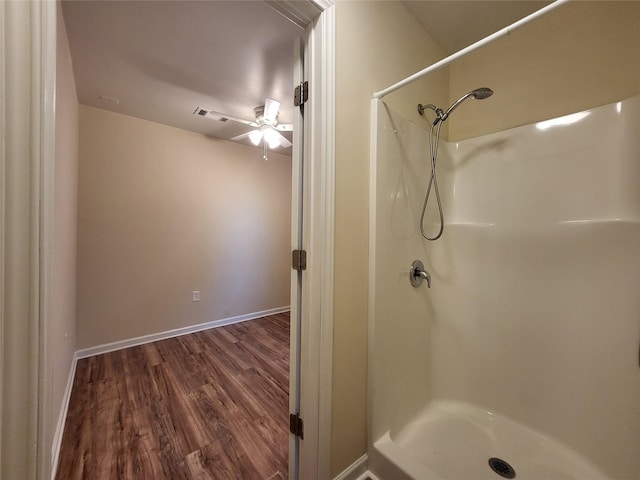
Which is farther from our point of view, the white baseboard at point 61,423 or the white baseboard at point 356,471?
the white baseboard at point 61,423

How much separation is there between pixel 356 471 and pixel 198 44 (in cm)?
254

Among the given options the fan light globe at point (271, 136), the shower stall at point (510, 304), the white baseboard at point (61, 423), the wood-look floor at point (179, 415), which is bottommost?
the wood-look floor at point (179, 415)

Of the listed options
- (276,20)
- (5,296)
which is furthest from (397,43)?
(5,296)

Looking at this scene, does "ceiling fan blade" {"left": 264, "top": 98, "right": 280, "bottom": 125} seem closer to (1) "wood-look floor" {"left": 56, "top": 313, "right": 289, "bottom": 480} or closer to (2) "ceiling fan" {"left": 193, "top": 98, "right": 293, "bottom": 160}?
(2) "ceiling fan" {"left": 193, "top": 98, "right": 293, "bottom": 160}

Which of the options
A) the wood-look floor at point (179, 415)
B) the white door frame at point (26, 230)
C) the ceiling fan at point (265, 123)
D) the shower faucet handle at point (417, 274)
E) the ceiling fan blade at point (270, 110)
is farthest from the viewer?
the ceiling fan at point (265, 123)

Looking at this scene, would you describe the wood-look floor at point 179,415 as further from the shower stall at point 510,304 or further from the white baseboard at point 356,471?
the shower stall at point 510,304

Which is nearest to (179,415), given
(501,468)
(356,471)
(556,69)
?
(356,471)

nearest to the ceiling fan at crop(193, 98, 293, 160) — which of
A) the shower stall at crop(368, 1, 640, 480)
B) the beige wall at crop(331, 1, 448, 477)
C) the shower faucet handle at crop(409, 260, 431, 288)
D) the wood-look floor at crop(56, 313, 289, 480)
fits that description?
the beige wall at crop(331, 1, 448, 477)

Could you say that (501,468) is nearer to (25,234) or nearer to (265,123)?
(25,234)

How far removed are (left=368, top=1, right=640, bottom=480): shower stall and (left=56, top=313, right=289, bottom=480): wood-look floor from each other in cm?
80

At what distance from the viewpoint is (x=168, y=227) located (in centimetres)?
293

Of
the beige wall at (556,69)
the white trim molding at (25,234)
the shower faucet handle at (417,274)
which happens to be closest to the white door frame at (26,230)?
the white trim molding at (25,234)

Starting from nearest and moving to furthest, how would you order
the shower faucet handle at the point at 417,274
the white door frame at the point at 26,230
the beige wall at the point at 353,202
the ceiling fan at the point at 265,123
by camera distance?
1. the white door frame at the point at 26,230
2. the beige wall at the point at 353,202
3. the shower faucet handle at the point at 417,274
4. the ceiling fan at the point at 265,123

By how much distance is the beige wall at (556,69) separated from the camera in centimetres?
126
